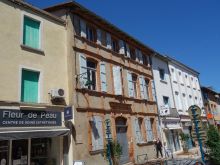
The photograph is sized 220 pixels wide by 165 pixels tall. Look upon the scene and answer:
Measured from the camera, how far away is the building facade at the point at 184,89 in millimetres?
27406

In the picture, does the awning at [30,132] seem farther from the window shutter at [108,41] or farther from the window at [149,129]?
the window at [149,129]

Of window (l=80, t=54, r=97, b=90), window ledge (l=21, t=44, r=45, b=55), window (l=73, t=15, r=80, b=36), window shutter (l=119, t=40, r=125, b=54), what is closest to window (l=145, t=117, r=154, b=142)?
window shutter (l=119, t=40, r=125, b=54)

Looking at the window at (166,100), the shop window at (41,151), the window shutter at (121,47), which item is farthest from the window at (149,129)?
the shop window at (41,151)

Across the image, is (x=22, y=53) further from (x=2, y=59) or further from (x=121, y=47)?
(x=121, y=47)

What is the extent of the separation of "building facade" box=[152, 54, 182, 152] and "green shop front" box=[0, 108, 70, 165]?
39.0 ft

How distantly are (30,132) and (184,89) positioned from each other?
22.4 metres

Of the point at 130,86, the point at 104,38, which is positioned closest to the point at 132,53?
the point at 130,86

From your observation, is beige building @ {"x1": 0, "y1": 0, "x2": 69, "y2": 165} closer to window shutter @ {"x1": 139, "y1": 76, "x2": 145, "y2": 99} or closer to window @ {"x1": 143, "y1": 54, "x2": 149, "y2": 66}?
window shutter @ {"x1": 139, "y1": 76, "x2": 145, "y2": 99}

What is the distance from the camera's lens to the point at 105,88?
16.4 meters

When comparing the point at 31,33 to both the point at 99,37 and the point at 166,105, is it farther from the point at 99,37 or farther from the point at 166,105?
the point at 166,105

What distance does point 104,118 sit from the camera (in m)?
15.7

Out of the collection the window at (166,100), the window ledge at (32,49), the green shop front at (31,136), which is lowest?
the green shop front at (31,136)

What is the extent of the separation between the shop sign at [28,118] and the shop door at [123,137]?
5.15 m

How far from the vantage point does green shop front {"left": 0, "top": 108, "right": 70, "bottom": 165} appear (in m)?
10.4
